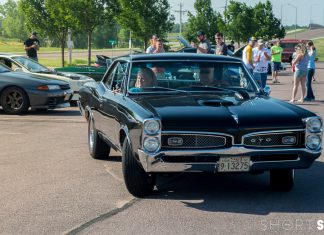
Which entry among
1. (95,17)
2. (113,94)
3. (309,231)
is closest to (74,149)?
(113,94)

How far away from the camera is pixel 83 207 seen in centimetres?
648

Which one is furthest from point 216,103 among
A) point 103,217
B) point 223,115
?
point 103,217

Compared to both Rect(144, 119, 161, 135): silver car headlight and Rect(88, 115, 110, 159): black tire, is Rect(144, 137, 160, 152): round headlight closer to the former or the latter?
Rect(144, 119, 161, 135): silver car headlight

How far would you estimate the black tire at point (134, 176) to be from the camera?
265 inches

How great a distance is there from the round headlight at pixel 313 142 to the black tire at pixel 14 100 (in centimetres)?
962

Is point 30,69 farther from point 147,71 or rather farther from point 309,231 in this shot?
point 309,231

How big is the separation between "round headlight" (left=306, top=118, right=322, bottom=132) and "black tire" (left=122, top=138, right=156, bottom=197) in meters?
1.71

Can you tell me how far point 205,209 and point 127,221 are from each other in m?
0.84

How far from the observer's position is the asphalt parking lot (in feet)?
19.0

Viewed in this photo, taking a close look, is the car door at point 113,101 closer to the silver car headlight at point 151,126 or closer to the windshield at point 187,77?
the windshield at point 187,77

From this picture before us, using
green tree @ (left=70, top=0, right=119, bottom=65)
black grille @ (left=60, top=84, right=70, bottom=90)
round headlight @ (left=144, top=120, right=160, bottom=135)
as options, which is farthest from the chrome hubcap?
green tree @ (left=70, top=0, right=119, bottom=65)

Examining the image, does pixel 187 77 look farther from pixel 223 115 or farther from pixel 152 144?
pixel 152 144

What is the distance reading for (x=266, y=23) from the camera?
5541 cm

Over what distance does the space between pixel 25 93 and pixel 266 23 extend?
42.5 m
